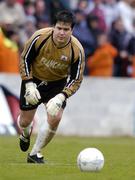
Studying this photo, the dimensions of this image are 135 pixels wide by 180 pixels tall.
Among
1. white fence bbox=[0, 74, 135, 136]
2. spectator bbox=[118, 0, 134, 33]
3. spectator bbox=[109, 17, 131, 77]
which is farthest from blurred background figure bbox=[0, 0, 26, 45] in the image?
spectator bbox=[118, 0, 134, 33]

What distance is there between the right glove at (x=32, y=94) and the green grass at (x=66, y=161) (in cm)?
99

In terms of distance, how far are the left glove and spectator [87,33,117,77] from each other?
403 inches

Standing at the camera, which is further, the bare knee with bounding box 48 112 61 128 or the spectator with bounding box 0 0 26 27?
the spectator with bounding box 0 0 26 27

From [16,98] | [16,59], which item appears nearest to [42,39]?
[16,98]

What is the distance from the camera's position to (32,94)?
11.8m

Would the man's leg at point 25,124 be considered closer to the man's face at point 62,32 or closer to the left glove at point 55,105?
the left glove at point 55,105

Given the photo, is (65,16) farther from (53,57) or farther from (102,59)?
(102,59)

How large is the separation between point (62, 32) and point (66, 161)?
232 centimetres

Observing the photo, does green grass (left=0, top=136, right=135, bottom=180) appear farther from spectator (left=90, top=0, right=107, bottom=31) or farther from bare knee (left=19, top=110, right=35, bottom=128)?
spectator (left=90, top=0, right=107, bottom=31)

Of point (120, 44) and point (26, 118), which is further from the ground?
point (26, 118)

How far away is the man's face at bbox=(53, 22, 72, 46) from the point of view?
11.6 metres

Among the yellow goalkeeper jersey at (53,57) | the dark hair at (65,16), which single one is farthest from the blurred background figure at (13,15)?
the dark hair at (65,16)

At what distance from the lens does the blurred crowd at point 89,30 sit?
850 inches

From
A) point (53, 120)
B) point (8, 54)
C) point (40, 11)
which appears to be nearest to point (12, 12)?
point (40, 11)
